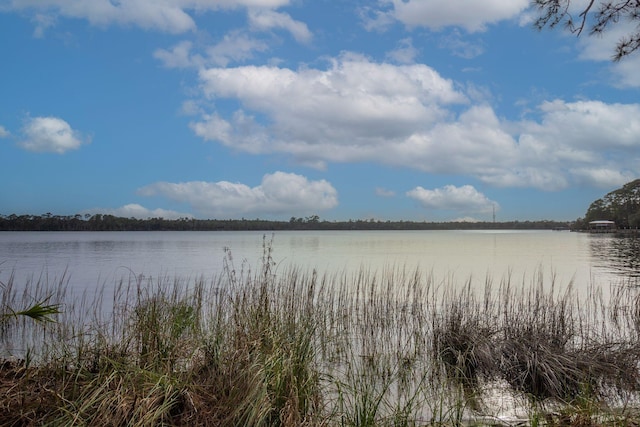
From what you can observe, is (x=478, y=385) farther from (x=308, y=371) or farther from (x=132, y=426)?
(x=132, y=426)

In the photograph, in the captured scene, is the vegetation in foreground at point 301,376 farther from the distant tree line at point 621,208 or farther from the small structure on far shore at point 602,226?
the small structure on far shore at point 602,226

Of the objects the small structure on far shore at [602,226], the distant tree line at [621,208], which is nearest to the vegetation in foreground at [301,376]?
the distant tree line at [621,208]


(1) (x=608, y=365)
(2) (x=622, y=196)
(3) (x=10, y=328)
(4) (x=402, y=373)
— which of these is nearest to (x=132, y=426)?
(4) (x=402, y=373)

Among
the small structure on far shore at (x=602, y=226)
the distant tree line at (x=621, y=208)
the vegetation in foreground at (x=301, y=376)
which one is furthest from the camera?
the small structure on far shore at (x=602, y=226)

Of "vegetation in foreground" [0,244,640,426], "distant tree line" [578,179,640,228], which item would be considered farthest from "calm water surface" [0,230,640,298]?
"distant tree line" [578,179,640,228]

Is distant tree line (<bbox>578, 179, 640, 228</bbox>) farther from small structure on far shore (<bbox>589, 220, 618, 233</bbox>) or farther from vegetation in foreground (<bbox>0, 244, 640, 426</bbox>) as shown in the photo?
vegetation in foreground (<bbox>0, 244, 640, 426</bbox>)

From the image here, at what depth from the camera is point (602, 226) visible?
110 m

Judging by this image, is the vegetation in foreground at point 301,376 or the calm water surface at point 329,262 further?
the calm water surface at point 329,262

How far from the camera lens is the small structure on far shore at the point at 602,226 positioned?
103 metres

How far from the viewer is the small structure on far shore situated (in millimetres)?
103400

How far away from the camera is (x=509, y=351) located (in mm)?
7371

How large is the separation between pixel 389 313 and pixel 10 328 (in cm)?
871

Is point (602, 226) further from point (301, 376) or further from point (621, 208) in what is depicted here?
point (301, 376)

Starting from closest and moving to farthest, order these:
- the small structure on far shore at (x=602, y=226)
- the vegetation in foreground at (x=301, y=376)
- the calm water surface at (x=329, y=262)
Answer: the vegetation in foreground at (x=301, y=376) → the calm water surface at (x=329, y=262) → the small structure on far shore at (x=602, y=226)
